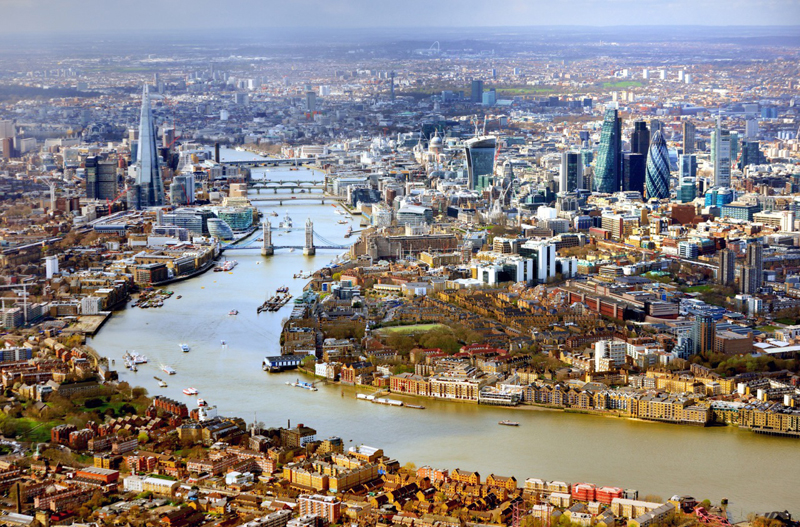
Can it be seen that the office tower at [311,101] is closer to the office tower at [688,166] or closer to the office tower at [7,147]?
the office tower at [7,147]

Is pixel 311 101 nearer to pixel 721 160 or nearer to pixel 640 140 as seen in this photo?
pixel 640 140

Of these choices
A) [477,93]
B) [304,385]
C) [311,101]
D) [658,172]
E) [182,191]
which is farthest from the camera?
[477,93]

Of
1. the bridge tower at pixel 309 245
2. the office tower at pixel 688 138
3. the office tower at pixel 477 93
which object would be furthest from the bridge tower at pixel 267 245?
the office tower at pixel 477 93

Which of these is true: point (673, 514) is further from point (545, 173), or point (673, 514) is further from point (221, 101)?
point (221, 101)

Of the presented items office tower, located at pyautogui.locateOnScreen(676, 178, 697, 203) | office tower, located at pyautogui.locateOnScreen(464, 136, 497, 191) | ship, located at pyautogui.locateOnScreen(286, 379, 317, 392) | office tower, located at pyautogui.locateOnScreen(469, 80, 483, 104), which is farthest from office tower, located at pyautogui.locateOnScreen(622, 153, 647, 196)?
office tower, located at pyautogui.locateOnScreen(469, 80, 483, 104)

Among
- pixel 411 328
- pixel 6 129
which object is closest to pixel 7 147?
pixel 6 129

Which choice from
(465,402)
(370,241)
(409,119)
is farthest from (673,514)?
(409,119)

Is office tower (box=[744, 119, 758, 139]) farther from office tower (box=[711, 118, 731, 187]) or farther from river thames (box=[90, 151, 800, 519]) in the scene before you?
river thames (box=[90, 151, 800, 519])
